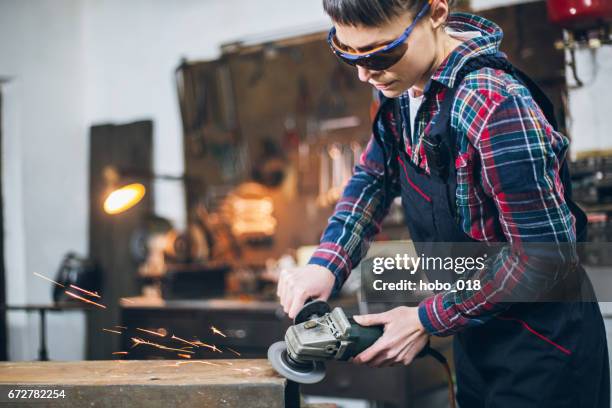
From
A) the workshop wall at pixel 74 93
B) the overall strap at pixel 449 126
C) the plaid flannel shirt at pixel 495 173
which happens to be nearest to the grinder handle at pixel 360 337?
the plaid flannel shirt at pixel 495 173

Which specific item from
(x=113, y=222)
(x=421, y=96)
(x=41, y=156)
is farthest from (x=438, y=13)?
(x=41, y=156)

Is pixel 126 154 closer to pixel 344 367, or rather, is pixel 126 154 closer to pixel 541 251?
pixel 344 367

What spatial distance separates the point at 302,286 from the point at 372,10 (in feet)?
2.01

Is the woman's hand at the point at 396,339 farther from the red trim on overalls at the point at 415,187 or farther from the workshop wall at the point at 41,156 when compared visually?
the workshop wall at the point at 41,156

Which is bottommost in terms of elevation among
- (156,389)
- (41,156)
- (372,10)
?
(156,389)

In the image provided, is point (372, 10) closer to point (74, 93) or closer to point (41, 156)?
point (41, 156)

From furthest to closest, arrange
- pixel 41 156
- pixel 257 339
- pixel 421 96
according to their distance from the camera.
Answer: pixel 41 156
pixel 257 339
pixel 421 96

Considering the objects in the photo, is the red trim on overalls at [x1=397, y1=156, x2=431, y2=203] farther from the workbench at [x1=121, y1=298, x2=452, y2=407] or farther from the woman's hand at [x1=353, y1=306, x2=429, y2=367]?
the workbench at [x1=121, y1=298, x2=452, y2=407]

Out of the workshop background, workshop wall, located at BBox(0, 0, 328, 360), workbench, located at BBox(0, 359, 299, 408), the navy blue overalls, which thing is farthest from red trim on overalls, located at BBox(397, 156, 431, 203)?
workshop wall, located at BBox(0, 0, 328, 360)

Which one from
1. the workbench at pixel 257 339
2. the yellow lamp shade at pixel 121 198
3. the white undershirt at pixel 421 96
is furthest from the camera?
the workbench at pixel 257 339

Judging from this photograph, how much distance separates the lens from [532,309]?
136cm

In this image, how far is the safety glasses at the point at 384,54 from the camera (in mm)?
1308

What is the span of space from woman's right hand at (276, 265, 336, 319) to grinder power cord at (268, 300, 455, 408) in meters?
0.04

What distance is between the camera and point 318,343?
1345 millimetres
